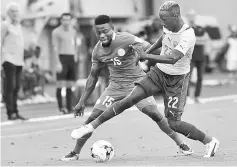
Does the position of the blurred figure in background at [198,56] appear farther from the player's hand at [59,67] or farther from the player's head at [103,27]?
the player's head at [103,27]

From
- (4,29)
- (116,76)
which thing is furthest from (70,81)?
(116,76)

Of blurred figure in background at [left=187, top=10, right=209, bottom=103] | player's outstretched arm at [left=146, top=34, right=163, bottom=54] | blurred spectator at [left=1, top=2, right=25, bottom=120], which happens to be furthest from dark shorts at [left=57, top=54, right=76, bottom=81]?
player's outstretched arm at [left=146, top=34, right=163, bottom=54]

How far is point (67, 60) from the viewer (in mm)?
17188

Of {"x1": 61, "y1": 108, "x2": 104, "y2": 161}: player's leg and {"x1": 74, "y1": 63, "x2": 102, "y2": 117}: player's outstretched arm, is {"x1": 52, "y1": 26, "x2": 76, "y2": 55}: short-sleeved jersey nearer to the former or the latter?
{"x1": 74, "y1": 63, "x2": 102, "y2": 117}: player's outstretched arm

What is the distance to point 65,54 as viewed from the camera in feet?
56.4

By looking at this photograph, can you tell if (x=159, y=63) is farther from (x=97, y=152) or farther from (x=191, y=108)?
(x=191, y=108)

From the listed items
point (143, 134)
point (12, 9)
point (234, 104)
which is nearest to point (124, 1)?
point (234, 104)

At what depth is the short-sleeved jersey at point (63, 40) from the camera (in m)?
17.1

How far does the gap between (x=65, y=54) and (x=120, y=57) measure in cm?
639

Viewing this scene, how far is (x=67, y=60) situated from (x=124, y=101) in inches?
278

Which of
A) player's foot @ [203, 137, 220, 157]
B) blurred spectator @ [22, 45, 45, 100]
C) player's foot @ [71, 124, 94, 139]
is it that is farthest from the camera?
blurred spectator @ [22, 45, 45, 100]

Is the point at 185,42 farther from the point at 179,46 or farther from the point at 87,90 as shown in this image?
the point at 87,90

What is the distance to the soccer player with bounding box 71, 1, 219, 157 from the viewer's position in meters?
10.1

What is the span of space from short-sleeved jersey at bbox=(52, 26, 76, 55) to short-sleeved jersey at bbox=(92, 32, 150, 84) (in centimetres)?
607
